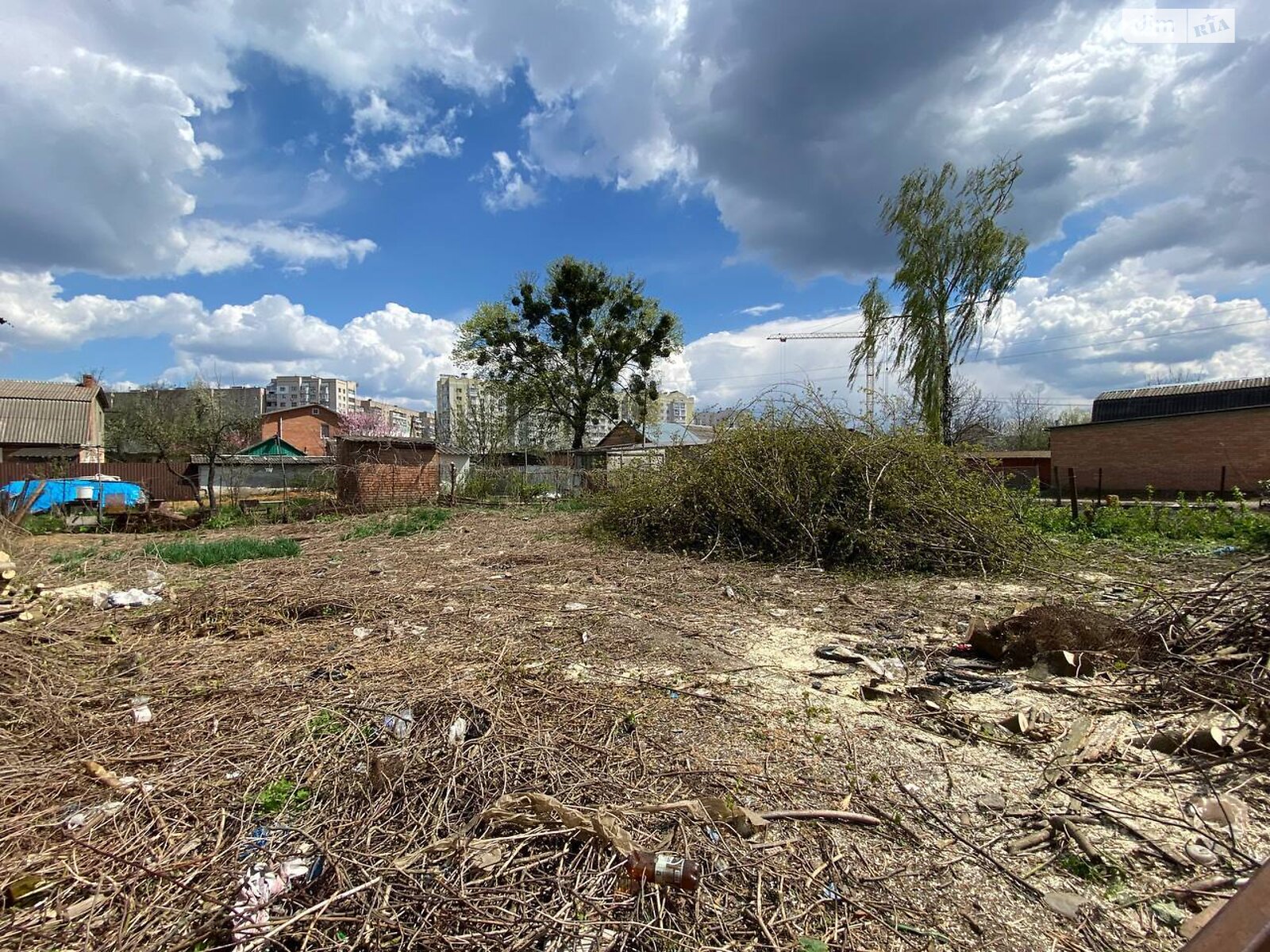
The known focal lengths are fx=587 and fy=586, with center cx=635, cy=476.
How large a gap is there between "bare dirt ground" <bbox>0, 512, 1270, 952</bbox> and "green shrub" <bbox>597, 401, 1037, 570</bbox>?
123 inches

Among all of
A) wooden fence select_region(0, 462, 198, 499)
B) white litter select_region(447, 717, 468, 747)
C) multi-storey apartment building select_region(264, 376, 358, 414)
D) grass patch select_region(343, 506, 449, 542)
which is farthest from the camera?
multi-storey apartment building select_region(264, 376, 358, 414)

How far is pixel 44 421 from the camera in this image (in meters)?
27.9

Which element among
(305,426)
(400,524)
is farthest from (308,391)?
(400,524)

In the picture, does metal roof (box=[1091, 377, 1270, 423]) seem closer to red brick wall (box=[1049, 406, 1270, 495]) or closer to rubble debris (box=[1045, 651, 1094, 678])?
red brick wall (box=[1049, 406, 1270, 495])

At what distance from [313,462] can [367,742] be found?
18.2 metres

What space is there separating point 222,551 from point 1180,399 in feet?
124

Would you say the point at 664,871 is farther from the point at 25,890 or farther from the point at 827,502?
the point at 827,502

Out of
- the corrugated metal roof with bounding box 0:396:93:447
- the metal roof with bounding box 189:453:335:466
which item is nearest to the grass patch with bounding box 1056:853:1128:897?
the metal roof with bounding box 189:453:335:466

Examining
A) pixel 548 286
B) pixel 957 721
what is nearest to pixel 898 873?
pixel 957 721

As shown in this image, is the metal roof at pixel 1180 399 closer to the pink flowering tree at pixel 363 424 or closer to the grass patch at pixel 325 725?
the grass patch at pixel 325 725

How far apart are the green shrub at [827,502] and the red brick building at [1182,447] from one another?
15480 mm

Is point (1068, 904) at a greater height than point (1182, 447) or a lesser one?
lesser

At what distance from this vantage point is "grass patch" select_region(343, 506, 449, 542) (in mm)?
10234

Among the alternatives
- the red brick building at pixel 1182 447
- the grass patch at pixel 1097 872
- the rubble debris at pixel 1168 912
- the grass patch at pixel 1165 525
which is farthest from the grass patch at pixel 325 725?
the red brick building at pixel 1182 447
